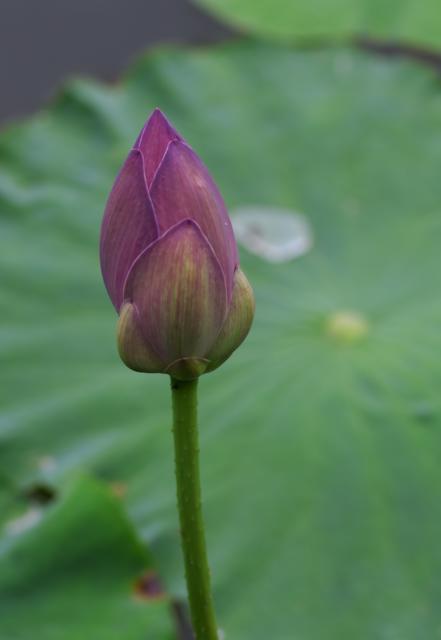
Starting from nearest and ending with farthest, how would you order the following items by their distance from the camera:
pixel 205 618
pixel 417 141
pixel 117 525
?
1. pixel 205 618
2. pixel 117 525
3. pixel 417 141

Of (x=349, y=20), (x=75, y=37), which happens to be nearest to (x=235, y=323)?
(x=349, y=20)

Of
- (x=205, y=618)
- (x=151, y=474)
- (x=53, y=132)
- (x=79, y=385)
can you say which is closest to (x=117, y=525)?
(x=151, y=474)

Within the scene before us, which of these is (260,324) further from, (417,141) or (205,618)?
(205,618)

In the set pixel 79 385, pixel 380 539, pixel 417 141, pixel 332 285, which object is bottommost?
pixel 380 539

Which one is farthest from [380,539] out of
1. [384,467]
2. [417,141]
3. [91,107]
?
[91,107]

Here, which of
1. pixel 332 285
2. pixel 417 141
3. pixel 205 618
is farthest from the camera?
pixel 417 141

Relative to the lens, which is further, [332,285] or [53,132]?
[53,132]

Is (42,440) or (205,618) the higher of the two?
(42,440)

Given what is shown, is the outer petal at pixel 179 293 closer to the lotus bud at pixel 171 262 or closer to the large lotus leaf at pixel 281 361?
the lotus bud at pixel 171 262
